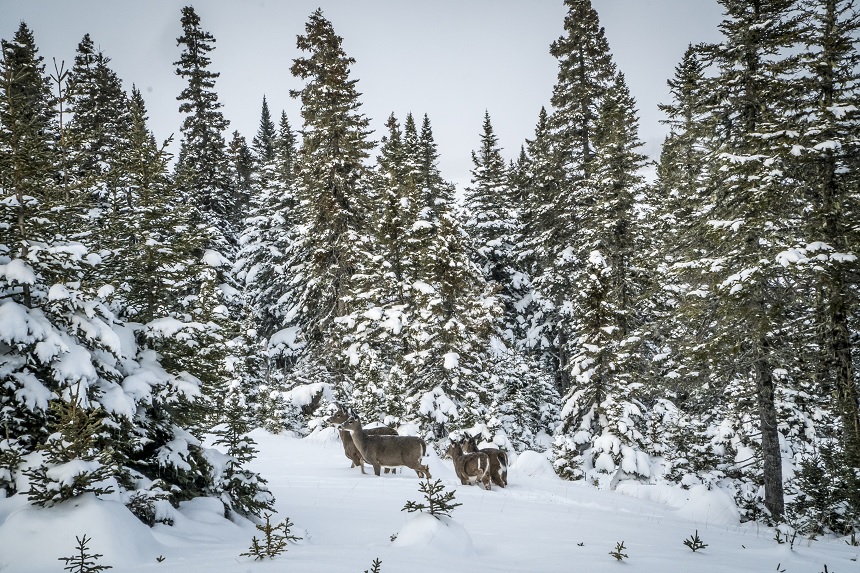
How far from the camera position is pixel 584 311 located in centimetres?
1877

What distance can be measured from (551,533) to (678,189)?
825 inches

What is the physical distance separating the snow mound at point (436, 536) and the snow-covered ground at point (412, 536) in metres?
0.01

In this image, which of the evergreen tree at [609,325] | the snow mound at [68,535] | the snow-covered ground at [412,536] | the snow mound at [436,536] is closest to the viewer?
the snow mound at [68,535]

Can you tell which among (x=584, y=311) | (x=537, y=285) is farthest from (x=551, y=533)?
(x=537, y=285)

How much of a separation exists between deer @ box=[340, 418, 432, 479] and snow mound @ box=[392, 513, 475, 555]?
7.31 metres

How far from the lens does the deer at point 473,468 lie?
12.0 metres

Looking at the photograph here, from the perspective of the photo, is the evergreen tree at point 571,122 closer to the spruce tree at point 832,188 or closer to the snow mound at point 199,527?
the spruce tree at point 832,188

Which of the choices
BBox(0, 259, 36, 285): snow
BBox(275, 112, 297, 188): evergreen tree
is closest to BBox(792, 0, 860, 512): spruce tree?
BBox(0, 259, 36, 285): snow

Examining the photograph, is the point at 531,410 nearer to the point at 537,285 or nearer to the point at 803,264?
the point at 537,285

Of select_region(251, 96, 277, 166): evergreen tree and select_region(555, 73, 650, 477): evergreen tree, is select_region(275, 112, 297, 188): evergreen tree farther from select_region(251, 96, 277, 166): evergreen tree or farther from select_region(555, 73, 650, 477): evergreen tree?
select_region(555, 73, 650, 477): evergreen tree

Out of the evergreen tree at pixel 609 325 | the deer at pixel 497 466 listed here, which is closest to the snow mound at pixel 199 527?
the deer at pixel 497 466

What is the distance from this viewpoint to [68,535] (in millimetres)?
4434

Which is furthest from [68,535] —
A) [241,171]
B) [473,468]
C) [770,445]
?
[241,171]

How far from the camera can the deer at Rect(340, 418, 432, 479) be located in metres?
12.7
